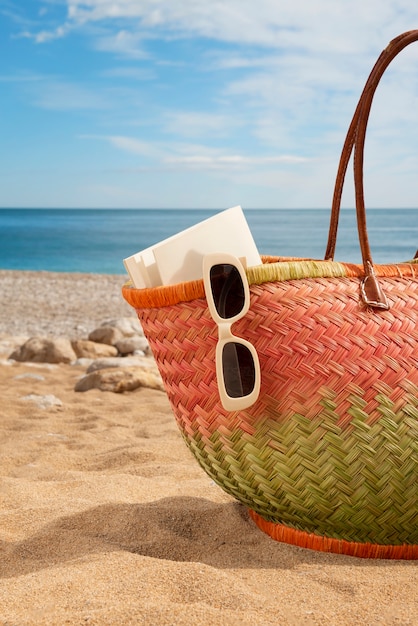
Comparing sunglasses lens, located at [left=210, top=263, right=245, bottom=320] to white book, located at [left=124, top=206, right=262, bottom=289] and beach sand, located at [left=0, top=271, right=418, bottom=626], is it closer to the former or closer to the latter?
white book, located at [left=124, top=206, right=262, bottom=289]

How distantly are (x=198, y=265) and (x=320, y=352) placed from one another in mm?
405

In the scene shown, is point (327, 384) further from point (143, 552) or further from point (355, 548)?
point (143, 552)

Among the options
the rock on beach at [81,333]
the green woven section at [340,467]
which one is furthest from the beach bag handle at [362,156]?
the rock on beach at [81,333]

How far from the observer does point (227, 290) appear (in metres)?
1.79

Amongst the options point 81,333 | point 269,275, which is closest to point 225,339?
point 269,275

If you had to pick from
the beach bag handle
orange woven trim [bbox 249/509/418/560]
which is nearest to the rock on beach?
orange woven trim [bbox 249/509/418/560]

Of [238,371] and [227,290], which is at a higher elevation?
[227,290]

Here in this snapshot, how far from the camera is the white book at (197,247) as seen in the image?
1861 millimetres

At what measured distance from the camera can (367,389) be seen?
5.96 feet

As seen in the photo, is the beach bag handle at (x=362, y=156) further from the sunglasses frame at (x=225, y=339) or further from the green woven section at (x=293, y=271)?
the sunglasses frame at (x=225, y=339)

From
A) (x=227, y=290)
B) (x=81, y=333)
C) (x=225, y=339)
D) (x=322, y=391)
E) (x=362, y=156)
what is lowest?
(x=81, y=333)

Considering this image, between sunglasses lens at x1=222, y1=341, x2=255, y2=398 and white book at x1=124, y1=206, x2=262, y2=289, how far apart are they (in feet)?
0.83

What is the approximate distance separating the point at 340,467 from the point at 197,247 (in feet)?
2.29

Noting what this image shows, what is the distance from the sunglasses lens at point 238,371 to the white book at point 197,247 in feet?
0.83
